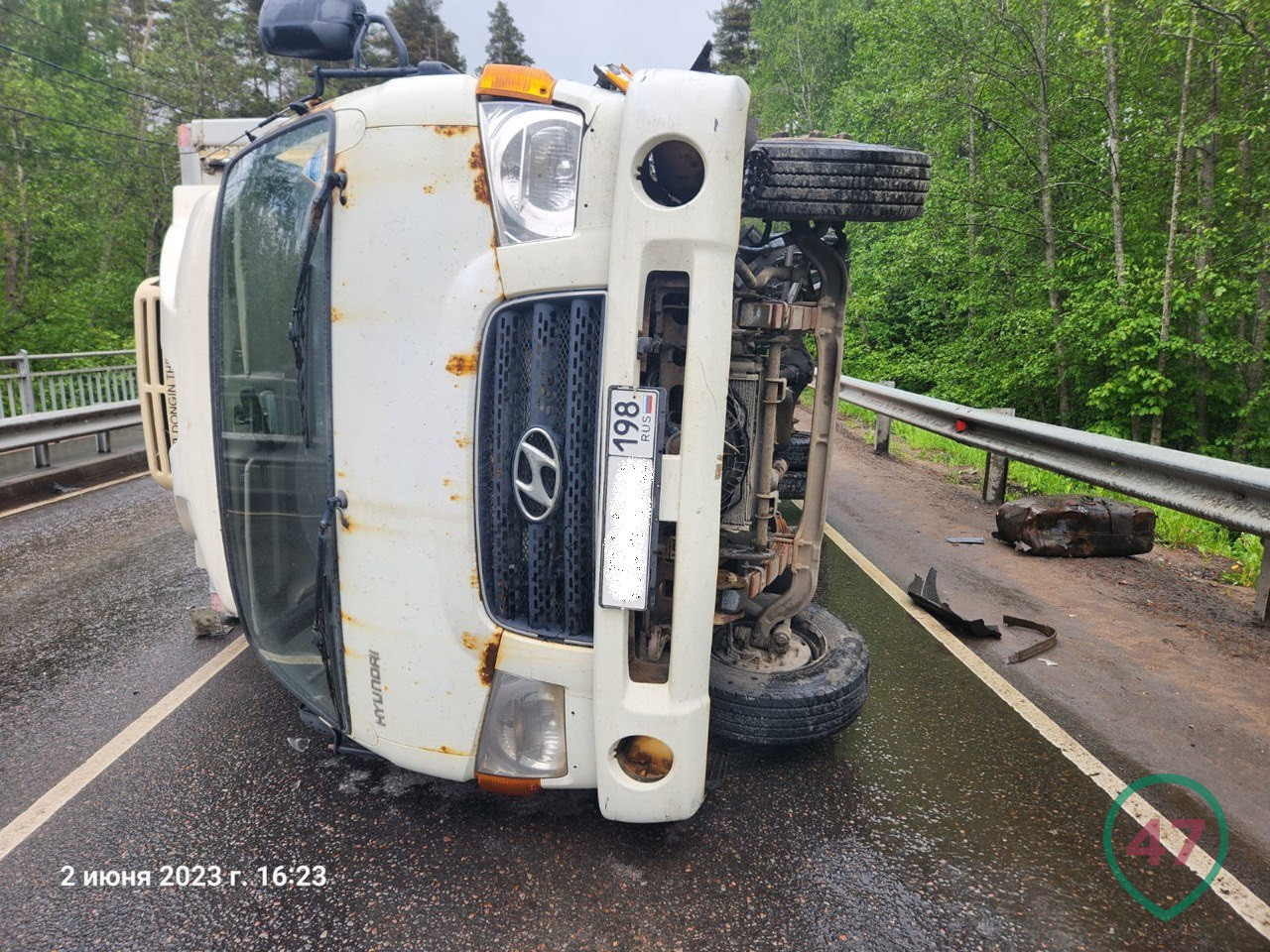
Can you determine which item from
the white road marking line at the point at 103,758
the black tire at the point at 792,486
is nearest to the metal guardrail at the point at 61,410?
the white road marking line at the point at 103,758

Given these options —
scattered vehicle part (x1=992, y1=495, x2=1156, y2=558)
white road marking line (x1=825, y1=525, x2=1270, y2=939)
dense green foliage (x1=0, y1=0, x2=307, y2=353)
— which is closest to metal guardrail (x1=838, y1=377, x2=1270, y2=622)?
scattered vehicle part (x1=992, y1=495, x2=1156, y2=558)

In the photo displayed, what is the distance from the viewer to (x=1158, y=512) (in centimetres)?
741

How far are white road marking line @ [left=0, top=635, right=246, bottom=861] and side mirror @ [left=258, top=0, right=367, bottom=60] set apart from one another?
264 centimetres

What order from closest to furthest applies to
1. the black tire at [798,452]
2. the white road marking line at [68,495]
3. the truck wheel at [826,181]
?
the truck wheel at [826,181], the black tire at [798,452], the white road marking line at [68,495]

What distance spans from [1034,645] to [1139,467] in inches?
64.4

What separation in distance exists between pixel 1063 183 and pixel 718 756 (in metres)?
14.1

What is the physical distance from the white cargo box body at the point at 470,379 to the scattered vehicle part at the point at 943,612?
2.57m

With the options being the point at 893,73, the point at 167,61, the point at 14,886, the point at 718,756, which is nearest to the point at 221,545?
the point at 14,886

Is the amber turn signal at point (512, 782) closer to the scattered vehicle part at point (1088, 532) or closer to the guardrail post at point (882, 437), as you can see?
the scattered vehicle part at point (1088, 532)

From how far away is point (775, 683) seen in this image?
274cm

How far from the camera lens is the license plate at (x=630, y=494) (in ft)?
6.60

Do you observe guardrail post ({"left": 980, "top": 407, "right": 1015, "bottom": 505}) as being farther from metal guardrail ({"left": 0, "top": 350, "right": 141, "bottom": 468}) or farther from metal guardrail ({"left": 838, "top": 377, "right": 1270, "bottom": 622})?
metal guardrail ({"left": 0, "top": 350, "right": 141, "bottom": 468})

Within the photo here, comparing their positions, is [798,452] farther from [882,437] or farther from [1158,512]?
[882,437]

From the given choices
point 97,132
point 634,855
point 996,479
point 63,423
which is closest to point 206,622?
point 634,855
